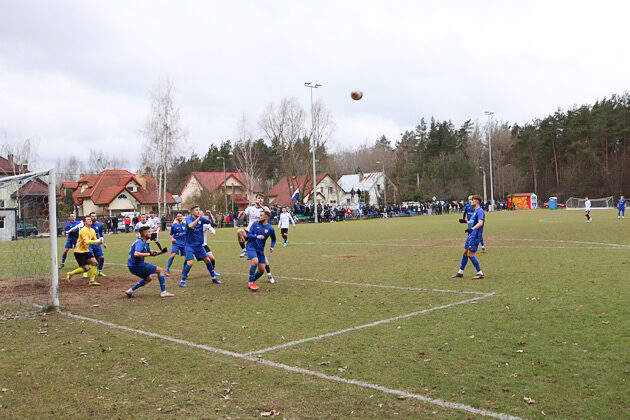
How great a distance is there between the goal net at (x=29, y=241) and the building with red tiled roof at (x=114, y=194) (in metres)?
54.4

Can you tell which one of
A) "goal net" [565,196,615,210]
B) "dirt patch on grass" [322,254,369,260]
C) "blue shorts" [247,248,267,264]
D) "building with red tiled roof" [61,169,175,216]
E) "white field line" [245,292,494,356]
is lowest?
"white field line" [245,292,494,356]

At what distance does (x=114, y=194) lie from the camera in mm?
74125

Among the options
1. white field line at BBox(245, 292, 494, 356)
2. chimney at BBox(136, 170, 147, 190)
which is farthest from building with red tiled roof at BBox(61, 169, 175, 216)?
white field line at BBox(245, 292, 494, 356)

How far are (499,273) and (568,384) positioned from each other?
28.3 ft

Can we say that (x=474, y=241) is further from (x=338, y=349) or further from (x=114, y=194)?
(x=114, y=194)

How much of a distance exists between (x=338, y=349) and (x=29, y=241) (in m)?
13.4

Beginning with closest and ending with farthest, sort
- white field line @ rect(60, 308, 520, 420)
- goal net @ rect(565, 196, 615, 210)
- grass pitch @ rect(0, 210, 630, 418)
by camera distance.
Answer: white field line @ rect(60, 308, 520, 420), grass pitch @ rect(0, 210, 630, 418), goal net @ rect(565, 196, 615, 210)

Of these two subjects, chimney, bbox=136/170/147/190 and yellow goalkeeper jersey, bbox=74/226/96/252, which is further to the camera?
chimney, bbox=136/170/147/190

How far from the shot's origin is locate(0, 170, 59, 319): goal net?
10703 mm

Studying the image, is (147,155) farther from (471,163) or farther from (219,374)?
(471,163)

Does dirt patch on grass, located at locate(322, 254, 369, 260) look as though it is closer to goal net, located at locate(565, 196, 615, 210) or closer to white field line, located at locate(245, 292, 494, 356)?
white field line, located at locate(245, 292, 494, 356)

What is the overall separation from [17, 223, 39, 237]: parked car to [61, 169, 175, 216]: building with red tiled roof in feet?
183

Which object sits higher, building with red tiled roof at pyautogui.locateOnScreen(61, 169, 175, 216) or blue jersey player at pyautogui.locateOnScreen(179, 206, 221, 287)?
building with red tiled roof at pyautogui.locateOnScreen(61, 169, 175, 216)

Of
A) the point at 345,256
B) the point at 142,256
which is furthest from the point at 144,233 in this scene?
the point at 345,256
